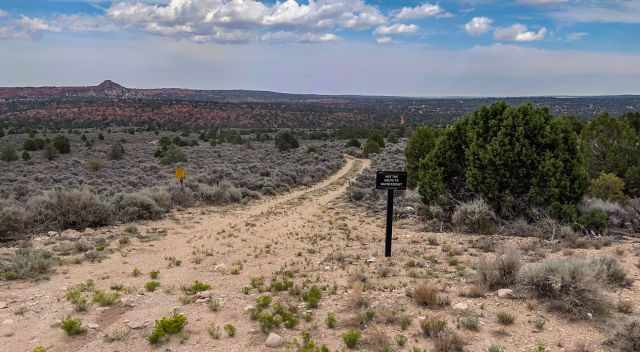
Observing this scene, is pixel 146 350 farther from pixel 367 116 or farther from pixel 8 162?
pixel 367 116

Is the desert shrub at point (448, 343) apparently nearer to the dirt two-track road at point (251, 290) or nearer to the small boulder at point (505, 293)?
the dirt two-track road at point (251, 290)

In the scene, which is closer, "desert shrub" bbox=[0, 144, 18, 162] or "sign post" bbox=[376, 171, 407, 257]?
"sign post" bbox=[376, 171, 407, 257]

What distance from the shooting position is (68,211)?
35.8 feet

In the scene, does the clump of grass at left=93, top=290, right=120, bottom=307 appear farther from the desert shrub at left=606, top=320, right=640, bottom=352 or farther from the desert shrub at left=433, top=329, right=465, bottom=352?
the desert shrub at left=606, top=320, right=640, bottom=352

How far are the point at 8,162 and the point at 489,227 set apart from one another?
98.8ft

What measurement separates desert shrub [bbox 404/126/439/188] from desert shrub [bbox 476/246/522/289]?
10.1m

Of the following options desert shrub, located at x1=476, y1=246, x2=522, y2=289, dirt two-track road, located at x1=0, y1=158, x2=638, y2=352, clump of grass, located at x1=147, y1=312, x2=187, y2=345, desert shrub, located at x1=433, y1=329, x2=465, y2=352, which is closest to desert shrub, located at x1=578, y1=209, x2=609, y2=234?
dirt two-track road, located at x1=0, y1=158, x2=638, y2=352

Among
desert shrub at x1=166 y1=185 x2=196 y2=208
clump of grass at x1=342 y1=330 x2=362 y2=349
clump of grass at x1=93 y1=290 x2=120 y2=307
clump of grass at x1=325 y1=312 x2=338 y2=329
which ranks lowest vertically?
desert shrub at x1=166 y1=185 x2=196 y2=208


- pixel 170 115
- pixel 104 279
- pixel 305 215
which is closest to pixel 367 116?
pixel 170 115

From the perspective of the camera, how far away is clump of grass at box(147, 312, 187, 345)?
4.91 meters

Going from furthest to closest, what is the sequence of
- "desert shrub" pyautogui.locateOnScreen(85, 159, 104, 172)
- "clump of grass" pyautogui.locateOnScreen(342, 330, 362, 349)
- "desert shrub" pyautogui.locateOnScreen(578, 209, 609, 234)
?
"desert shrub" pyautogui.locateOnScreen(85, 159, 104, 172) < "desert shrub" pyautogui.locateOnScreen(578, 209, 609, 234) < "clump of grass" pyautogui.locateOnScreen(342, 330, 362, 349)

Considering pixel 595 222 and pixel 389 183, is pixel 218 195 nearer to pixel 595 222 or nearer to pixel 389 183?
pixel 389 183

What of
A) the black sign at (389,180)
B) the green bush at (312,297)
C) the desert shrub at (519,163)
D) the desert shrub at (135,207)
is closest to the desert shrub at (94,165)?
the desert shrub at (135,207)

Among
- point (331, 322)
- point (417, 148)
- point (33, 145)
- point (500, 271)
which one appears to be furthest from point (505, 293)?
point (33, 145)
